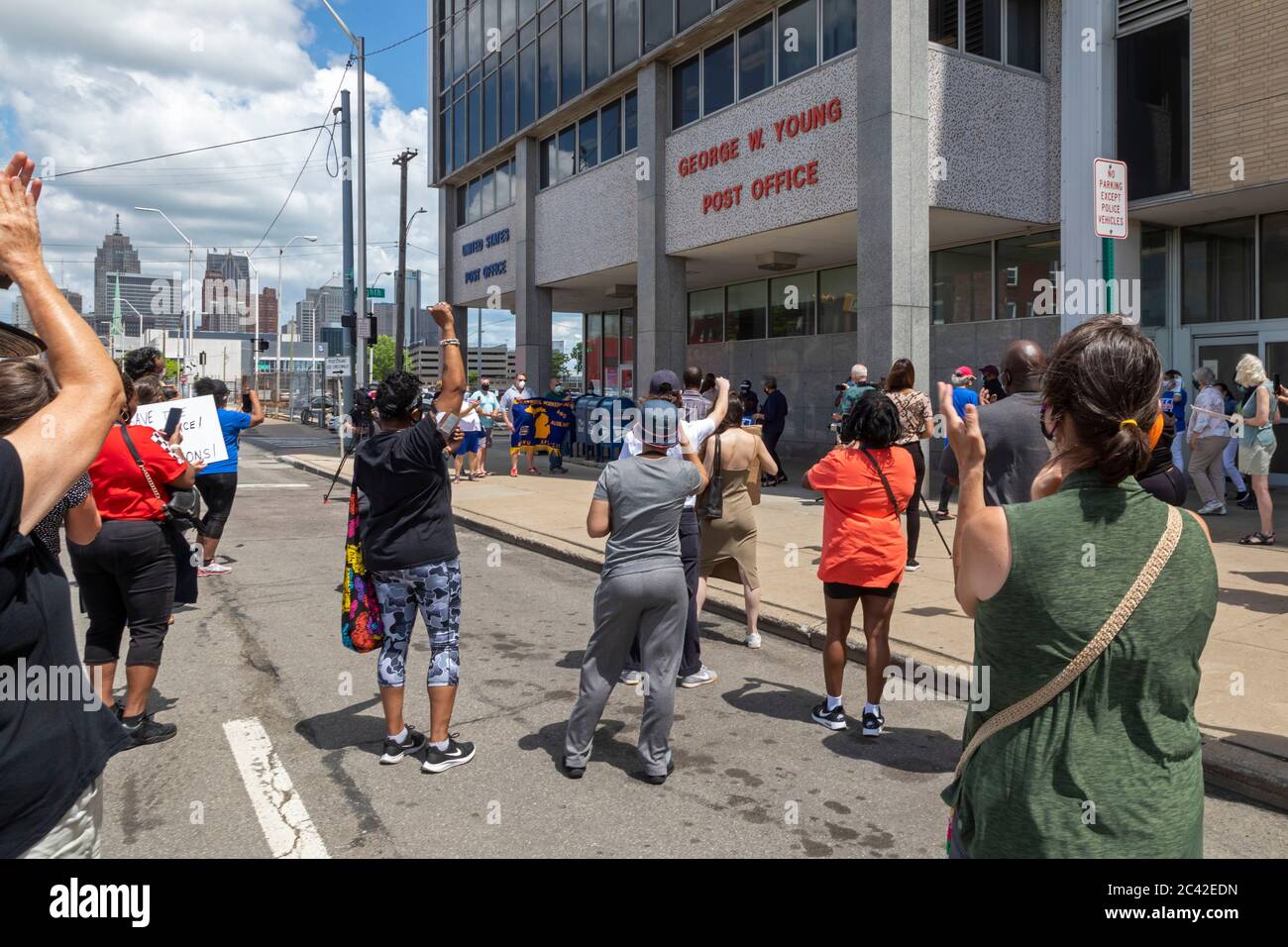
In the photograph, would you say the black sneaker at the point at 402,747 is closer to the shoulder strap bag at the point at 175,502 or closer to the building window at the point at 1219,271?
the shoulder strap bag at the point at 175,502

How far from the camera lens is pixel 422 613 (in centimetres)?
460

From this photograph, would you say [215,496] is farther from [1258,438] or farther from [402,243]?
[402,243]

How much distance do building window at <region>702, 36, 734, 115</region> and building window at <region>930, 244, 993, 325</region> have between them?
4745 millimetres

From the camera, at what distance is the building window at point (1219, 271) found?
13.7 meters

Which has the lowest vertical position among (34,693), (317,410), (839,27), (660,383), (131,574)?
(131,574)

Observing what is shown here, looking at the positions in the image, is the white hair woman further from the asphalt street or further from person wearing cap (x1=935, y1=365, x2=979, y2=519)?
the asphalt street

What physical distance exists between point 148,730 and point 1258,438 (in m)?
10.0

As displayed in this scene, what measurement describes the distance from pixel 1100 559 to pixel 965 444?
0.37m

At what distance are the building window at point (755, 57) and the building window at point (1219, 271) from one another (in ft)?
22.8

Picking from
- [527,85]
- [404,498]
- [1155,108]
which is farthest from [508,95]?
[404,498]

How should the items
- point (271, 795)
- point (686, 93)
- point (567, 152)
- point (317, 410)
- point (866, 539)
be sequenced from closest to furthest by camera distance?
point (271, 795) < point (866, 539) < point (686, 93) < point (567, 152) < point (317, 410)

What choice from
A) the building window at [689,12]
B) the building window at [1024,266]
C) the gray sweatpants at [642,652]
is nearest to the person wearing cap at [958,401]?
the gray sweatpants at [642,652]

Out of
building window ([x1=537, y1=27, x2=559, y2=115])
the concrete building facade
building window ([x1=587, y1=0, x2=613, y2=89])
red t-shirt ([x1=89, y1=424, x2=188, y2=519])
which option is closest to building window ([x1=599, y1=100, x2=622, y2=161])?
the concrete building facade

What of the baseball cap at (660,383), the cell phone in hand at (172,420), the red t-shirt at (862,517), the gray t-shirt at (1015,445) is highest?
the baseball cap at (660,383)
